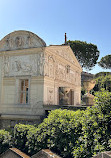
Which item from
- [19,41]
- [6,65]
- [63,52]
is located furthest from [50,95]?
[19,41]

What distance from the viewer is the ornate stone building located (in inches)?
508

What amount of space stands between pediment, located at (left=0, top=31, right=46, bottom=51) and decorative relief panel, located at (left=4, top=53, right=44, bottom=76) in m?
0.80

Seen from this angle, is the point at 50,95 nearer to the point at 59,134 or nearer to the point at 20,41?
the point at 20,41

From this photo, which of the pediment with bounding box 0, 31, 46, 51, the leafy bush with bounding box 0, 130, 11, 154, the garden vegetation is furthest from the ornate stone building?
the garden vegetation

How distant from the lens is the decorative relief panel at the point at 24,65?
43.1ft

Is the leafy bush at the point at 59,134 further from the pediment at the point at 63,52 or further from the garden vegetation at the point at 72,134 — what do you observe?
the pediment at the point at 63,52

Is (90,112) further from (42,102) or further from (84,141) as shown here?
(42,102)

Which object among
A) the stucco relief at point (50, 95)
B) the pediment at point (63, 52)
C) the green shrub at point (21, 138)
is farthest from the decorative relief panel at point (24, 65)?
the green shrub at point (21, 138)

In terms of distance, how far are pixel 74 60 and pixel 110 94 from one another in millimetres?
13653

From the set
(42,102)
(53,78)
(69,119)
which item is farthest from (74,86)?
(69,119)

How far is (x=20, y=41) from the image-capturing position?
45.9 feet

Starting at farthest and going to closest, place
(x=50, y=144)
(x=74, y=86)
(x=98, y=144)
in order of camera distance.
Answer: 1. (x=74, y=86)
2. (x=50, y=144)
3. (x=98, y=144)

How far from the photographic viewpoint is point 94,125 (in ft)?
18.7

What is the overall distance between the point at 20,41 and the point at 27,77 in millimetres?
2962
